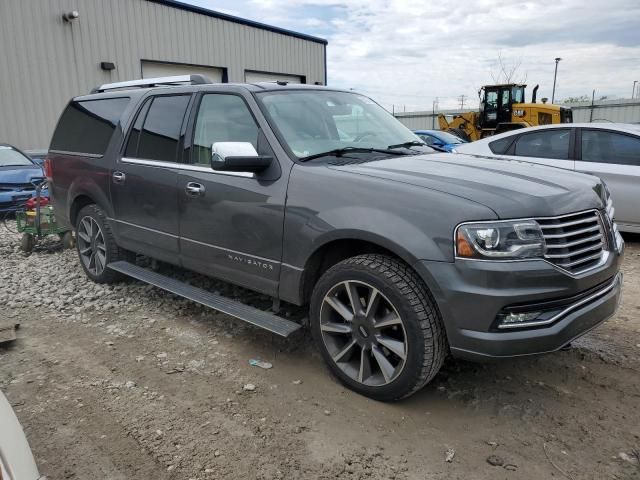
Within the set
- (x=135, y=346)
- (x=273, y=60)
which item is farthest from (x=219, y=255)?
(x=273, y=60)

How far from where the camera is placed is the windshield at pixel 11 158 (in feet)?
33.4

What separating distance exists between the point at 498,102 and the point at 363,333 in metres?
19.2

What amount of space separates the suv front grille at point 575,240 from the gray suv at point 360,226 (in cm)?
1

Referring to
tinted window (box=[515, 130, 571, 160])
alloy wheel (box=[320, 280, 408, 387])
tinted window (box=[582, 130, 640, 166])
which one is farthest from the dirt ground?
tinted window (box=[515, 130, 571, 160])

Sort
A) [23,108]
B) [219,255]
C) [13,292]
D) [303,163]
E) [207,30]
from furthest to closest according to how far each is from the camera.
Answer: [207,30]
[23,108]
[13,292]
[219,255]
[303,163]

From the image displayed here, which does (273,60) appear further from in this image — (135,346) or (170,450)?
(170,450)

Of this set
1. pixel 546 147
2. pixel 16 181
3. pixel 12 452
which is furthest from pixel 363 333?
pixel 16 181

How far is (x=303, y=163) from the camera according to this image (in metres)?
3.37

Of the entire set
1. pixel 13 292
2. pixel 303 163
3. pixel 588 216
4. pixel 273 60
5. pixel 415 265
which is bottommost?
pixel 13 292

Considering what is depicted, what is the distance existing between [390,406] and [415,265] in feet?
2.98

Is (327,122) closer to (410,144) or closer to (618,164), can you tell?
(410,144)

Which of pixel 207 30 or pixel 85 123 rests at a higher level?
pixel 207 30

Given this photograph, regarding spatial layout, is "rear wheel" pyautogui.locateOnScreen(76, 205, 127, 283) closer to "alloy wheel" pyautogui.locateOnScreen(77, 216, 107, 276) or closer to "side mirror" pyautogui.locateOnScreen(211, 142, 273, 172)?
"alloy wheel" pyautogui.locateOnScreen(77, 216, 107, 276)

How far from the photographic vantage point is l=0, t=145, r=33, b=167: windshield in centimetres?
1019
